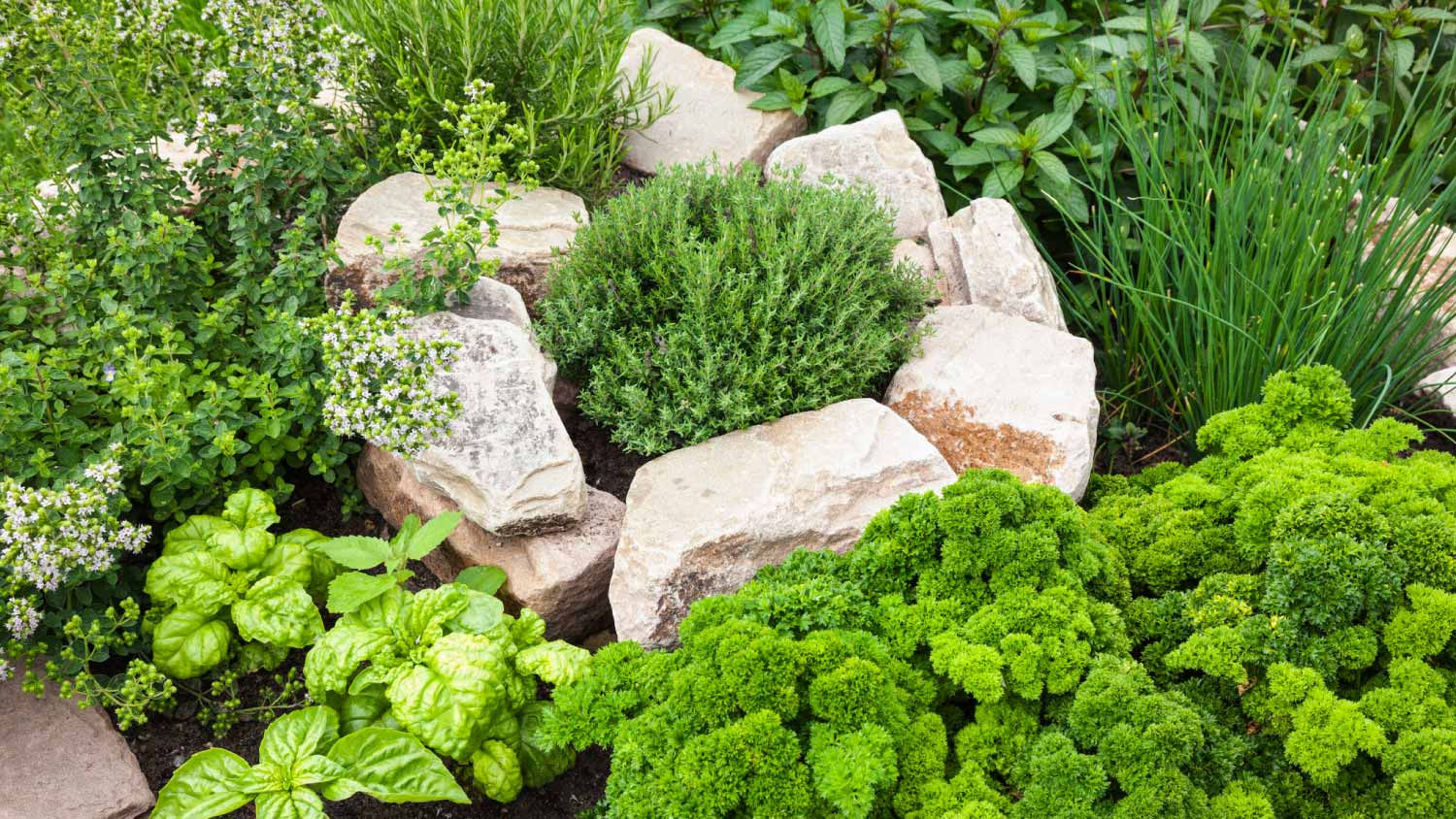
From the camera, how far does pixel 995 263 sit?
3840 mm

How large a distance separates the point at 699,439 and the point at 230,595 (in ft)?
4.43

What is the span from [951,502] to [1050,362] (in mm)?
1075

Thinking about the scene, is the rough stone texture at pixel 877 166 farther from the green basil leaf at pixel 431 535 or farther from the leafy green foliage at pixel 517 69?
the green basil leaf at pixel 431 535

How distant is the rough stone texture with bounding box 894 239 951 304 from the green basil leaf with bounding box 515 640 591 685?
1.88 meters

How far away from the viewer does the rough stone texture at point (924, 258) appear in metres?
3.92

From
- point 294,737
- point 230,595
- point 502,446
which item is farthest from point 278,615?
point 502,446

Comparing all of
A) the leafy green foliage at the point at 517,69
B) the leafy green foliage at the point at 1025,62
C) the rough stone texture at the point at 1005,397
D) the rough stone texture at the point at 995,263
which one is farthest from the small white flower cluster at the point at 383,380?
the leafy green foliage at the point at 1025,62

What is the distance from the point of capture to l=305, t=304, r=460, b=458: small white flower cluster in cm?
290

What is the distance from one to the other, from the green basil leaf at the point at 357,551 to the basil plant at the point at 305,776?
0.44 meters

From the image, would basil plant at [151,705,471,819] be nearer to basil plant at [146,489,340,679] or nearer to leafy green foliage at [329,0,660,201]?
basil plant at [146,489,340,679]

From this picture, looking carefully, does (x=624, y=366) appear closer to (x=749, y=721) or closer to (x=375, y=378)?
(x=375, y=378)

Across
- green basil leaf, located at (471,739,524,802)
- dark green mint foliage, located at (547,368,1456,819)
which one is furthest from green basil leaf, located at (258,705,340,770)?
dark green mint foliage, located at (547,368,1456,819)

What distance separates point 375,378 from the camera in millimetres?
2986

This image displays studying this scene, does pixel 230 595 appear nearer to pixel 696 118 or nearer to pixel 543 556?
pixel 543 556
